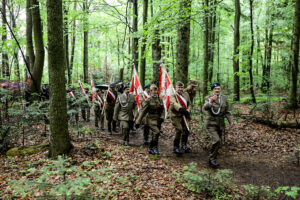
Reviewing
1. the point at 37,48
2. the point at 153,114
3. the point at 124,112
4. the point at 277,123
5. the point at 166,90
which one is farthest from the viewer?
the point at 277,123

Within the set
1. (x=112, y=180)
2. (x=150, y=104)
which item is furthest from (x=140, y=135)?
(x=112, y=180)

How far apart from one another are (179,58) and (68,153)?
5.82 m

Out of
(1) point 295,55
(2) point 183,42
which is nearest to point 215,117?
(2) point 183,42

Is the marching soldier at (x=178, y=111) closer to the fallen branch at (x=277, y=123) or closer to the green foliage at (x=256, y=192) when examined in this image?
the green foliage at (x=256, y=192)

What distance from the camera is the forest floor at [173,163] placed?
417 centimetres

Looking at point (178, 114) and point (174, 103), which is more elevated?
point (174, 103)

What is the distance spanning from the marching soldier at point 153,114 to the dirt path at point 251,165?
549mm

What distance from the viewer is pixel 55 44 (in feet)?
15.7

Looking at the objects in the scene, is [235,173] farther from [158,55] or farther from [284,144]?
[158,55]

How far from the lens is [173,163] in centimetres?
581

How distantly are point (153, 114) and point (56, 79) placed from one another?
335 centimetres

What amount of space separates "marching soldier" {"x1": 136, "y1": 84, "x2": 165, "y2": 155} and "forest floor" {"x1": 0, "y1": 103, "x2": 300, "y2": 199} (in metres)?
0.50

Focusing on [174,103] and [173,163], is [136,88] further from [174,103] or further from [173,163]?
[173,163]

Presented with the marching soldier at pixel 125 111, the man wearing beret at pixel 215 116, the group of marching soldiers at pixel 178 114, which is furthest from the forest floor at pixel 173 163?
the marching soldier at pixel 125 111
